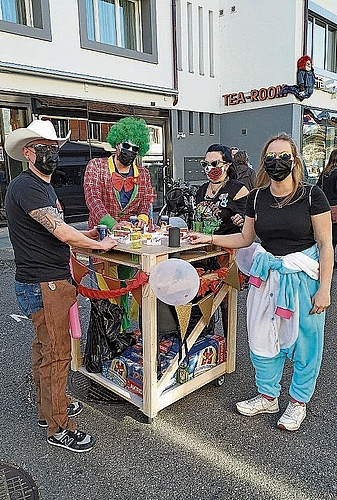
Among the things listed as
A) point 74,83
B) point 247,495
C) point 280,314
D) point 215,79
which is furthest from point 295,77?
point 247,495

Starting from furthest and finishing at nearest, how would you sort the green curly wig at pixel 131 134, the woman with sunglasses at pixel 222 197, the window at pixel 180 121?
the window at pixel 180 121 → the green curly wig at pixel 131 134 → the woman with sunglasses at pixel 222 197

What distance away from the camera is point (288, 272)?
8.52 ft

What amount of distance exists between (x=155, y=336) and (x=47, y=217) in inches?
39.7

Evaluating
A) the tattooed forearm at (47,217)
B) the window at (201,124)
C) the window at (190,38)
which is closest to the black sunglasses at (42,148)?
the tattooed forearm at (47,217)

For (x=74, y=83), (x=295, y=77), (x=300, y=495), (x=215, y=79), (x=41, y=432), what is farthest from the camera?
(x=215, y=79)

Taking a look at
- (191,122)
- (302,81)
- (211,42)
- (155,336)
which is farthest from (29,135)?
(211,42)

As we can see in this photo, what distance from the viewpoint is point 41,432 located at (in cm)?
280

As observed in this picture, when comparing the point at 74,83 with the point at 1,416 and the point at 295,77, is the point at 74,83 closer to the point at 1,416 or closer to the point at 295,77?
the point at 295,77

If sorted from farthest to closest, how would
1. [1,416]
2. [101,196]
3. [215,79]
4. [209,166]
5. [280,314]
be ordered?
[215,79] < [101,196] < [209,166] < [1,416] < [280,314]

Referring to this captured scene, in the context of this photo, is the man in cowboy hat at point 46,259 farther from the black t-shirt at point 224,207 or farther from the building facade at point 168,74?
the building facade at point 168,74

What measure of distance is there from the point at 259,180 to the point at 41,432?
7.18 ft

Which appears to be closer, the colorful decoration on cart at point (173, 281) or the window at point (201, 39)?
the colorful decoration on cart at point (173, 281)

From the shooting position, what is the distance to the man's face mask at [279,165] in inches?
100.0

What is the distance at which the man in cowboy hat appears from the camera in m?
2.38
